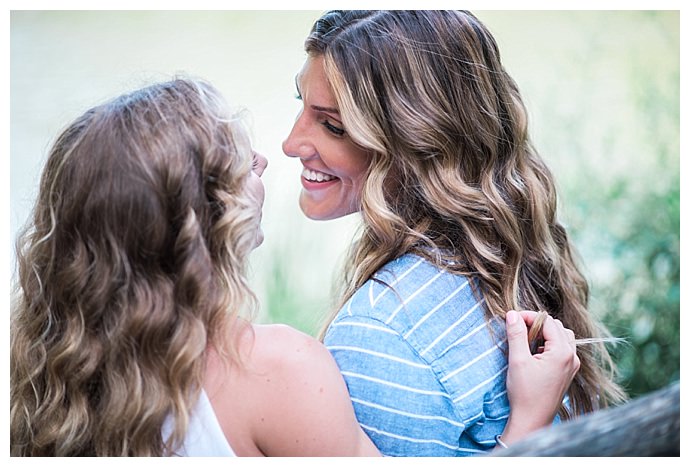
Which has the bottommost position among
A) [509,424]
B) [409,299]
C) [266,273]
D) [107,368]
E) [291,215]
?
[266,273]

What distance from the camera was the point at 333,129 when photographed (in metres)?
1.90

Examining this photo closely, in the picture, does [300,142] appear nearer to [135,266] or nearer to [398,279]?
[398,279]

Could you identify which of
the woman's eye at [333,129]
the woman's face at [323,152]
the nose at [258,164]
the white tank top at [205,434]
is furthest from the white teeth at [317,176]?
the white tank top at [205,434]

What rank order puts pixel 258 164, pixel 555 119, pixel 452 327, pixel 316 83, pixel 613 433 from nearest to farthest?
pixel 613 433 < pixel 452 327 < pixel 258 164 < pixel 316 83 < pixel 555 119

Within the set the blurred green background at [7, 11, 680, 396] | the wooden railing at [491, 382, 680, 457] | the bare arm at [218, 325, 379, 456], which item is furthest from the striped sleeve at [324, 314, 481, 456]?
the blurred green background at [7, 11, 680, 396]

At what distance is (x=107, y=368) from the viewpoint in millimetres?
1453

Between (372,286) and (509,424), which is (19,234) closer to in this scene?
(372,286)

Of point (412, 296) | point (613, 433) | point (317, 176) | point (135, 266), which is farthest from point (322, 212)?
point (613, 433)

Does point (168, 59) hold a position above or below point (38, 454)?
above

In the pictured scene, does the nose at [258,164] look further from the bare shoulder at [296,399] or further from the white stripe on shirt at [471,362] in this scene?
the white stripe on shirt at [471,362]

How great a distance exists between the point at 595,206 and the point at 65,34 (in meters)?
2.40

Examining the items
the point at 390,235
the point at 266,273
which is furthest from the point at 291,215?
the point at 390,235

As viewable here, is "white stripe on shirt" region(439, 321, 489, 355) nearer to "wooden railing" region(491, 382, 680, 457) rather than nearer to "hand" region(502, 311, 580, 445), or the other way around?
"hand" region(502, 311, 580, 445)

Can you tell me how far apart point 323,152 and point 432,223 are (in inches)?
12.5
